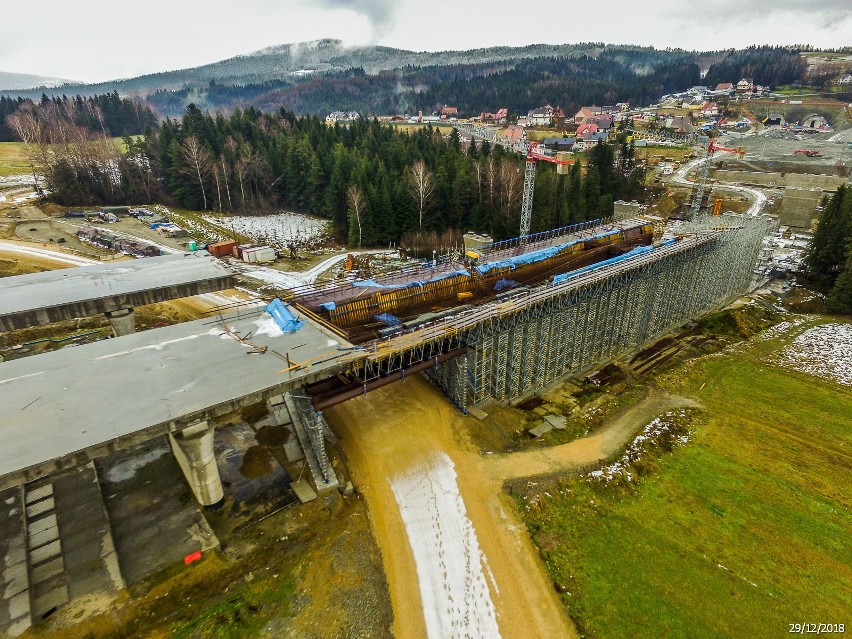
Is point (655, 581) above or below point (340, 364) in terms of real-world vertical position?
below

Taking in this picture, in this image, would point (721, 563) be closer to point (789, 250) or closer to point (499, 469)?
point (499, 469)

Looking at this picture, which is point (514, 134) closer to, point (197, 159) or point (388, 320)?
point (197, 159)

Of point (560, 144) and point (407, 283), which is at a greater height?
point (560, 144)

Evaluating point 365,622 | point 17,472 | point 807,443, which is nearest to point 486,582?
point 365,622

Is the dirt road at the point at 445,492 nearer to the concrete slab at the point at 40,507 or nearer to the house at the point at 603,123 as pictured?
the concrete slab at the point at 40,507

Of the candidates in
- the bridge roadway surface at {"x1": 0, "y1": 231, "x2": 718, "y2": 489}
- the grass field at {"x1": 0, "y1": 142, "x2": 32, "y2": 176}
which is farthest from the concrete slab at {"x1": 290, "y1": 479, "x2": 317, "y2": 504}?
the grass field at {"x1": 0, "y1": 142, "x2": 32, "y2": 176}

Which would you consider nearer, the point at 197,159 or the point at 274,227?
the point at 274,227
